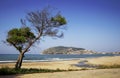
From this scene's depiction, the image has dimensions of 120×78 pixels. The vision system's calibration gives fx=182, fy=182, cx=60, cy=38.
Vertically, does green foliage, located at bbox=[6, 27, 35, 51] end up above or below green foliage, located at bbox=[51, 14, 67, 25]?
below

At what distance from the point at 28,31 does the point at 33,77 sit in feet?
29.6

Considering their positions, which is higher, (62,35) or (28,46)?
(62,35)

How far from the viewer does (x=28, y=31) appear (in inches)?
825

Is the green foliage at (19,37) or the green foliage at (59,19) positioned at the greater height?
the green foliage at (59,19)

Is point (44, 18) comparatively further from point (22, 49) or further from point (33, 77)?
point (33, 77)

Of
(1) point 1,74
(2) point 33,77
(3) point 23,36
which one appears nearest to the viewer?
(2) point 33,77

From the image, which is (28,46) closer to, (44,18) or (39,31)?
(39,31)

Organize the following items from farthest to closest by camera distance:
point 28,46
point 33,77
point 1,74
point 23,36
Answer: point 23,36, point 28,46, point 1,74, point 33,77

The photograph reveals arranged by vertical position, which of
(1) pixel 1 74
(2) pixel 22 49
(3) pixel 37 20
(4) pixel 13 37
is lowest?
(1) pixel 1 74

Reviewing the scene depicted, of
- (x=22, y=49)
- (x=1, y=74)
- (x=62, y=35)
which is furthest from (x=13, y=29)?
(x=1, y=74)

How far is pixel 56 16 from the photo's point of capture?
19562 mm

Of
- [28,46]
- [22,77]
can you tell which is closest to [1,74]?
[22,77]

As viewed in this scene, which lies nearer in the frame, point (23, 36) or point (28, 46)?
point (28, 46)

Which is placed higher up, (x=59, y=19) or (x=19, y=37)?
→ (x=59, y=19)
